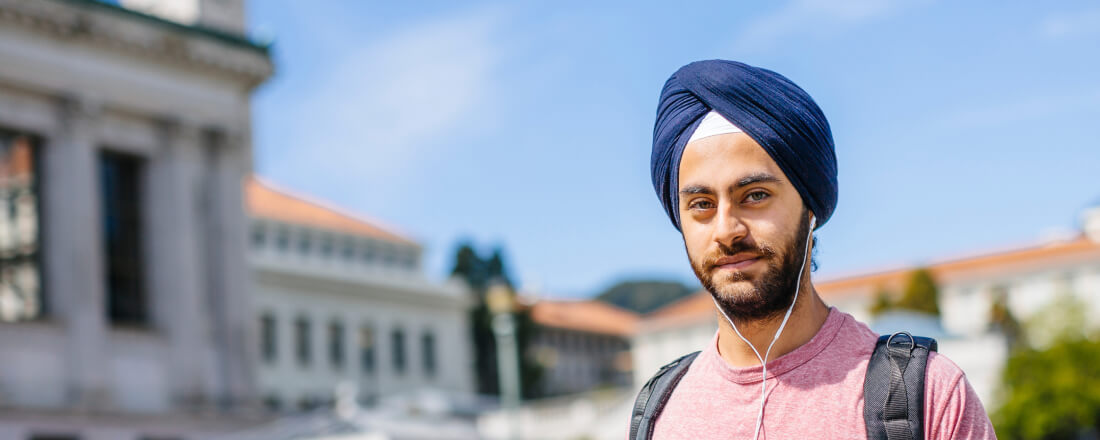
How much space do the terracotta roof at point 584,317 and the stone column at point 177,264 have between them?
5867 cm

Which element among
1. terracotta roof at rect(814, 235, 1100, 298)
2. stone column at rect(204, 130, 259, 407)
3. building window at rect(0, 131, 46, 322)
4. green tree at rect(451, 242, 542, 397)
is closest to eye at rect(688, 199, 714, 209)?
building window at rect(0, 131, 46, 322)

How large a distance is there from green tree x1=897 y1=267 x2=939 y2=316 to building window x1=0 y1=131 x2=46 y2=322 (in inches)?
1706

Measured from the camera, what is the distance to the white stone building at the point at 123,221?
29.0 meters

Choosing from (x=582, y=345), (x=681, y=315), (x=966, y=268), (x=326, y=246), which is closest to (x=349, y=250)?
(x=326, y=246)

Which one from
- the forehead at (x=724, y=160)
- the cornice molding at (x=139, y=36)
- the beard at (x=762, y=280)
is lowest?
the beard at (x=762, y=280)

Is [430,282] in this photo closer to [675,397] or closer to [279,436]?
[279,436]

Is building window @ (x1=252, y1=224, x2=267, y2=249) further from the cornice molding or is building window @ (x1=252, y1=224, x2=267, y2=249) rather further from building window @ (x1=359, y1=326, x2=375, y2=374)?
the cornice molding

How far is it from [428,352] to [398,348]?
1912 millimetres

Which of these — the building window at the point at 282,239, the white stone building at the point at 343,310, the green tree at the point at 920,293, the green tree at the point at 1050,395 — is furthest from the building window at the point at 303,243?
the green tree at the point at 1050,395

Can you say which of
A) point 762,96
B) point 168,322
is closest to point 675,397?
point 762,96

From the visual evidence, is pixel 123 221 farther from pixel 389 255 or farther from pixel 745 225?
pixel 389 255

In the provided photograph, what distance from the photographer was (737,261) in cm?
Result: 226

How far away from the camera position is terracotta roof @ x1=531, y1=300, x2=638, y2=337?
94500mm

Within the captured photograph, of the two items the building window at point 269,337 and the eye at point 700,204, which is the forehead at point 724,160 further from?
the building window at point 269,337
